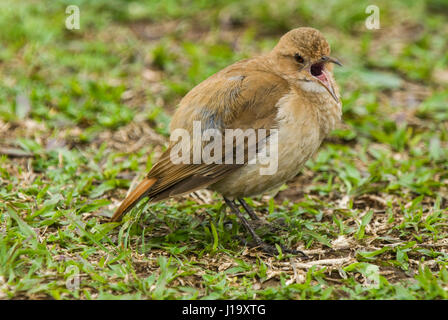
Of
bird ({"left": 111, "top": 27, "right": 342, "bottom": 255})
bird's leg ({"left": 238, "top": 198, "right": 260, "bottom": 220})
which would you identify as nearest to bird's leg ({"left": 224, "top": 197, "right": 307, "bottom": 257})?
bird ({"left": 111, "top": 27, "right": 342, "bottom": 255})

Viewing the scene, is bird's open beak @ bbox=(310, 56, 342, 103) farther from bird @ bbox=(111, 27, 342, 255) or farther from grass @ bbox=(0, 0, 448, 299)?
grass @ bbox=(0, 0, 448, 299)

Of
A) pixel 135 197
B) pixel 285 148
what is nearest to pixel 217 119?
pixel 285 148

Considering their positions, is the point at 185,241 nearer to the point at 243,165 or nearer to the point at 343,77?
the point at 243,165

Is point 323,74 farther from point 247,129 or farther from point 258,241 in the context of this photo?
point 258,241

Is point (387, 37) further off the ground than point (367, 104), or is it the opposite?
point (387, 37)

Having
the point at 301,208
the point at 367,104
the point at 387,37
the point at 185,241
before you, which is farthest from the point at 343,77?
the point at 185,241

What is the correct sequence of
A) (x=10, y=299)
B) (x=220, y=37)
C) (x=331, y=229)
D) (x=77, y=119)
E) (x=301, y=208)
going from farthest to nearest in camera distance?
(x=220, y=37), (x=77, y=119), (x=301, y=208), (x=331, y=229), (x=10, y=299)
